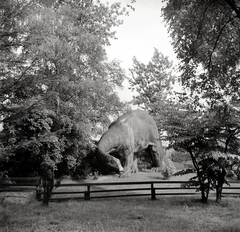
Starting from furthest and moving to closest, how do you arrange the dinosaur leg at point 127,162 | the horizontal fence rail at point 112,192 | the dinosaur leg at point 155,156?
the dinosaur leg at point 155,156, the dinosaur leg at point 127,162, the horizontal fence rail at point 112,192

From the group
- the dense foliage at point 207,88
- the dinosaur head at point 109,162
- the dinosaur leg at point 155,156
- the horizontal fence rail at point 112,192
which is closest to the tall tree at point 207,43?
the dense foliage at point 207,88

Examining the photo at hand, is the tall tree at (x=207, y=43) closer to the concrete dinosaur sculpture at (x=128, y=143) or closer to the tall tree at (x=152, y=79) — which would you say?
the concrete dinosaur sculpture at (x=128, y=143)

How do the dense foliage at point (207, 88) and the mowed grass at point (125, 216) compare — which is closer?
the mowed grass at point (125, 216)

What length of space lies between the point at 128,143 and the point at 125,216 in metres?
12.3

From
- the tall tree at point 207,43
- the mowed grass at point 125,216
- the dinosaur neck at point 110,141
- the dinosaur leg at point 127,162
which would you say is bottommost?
the mowed grass at point 125,216

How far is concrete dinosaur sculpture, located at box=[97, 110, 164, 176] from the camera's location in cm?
1970

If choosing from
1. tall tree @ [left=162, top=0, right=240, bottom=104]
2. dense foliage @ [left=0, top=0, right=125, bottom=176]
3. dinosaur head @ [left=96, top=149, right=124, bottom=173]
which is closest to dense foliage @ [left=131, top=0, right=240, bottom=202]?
tall tree @ [left=162, top=0, right=240, bottom=104]

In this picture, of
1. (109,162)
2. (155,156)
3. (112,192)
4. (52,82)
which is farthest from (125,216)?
(155,156)

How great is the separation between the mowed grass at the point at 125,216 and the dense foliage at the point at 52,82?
2.14m

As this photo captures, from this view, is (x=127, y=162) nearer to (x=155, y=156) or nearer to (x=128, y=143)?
(x=128, y=143)

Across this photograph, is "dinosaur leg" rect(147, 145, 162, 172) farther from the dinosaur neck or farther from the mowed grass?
the mowed grass

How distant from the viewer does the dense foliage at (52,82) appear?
282 inches

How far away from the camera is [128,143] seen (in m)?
21.5

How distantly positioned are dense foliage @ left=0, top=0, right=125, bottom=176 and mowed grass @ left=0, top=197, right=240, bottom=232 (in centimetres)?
214
